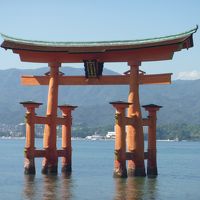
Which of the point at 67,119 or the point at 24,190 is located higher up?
the point at 67,119

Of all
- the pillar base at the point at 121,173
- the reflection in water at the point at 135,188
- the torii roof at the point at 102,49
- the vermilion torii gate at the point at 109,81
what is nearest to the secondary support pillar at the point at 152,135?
the vermilion torii gate at the point at 109,81

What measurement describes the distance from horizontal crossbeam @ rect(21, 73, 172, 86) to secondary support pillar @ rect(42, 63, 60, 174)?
562 mm

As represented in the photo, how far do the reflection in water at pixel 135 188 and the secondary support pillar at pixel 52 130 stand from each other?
4.88m

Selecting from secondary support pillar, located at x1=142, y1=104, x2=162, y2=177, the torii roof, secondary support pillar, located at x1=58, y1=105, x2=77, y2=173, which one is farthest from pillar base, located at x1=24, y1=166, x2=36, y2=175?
secondary support pillar, located at x1=142, y1=104, x2=162, y2=177

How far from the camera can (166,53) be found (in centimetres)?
3791

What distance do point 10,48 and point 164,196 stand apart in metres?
13.7

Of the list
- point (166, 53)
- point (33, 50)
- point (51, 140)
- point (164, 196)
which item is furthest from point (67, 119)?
point (164, 196)

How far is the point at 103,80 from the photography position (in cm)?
4000

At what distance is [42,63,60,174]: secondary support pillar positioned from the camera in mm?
39656

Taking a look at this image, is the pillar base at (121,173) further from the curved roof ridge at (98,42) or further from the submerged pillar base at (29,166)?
the curved roof ridge at (98,42)

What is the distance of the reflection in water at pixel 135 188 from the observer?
102 feet

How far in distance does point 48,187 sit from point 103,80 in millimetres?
8770

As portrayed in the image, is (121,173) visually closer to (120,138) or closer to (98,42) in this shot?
(120,138)

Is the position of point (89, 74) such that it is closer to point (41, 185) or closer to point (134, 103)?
point (134, 103)
